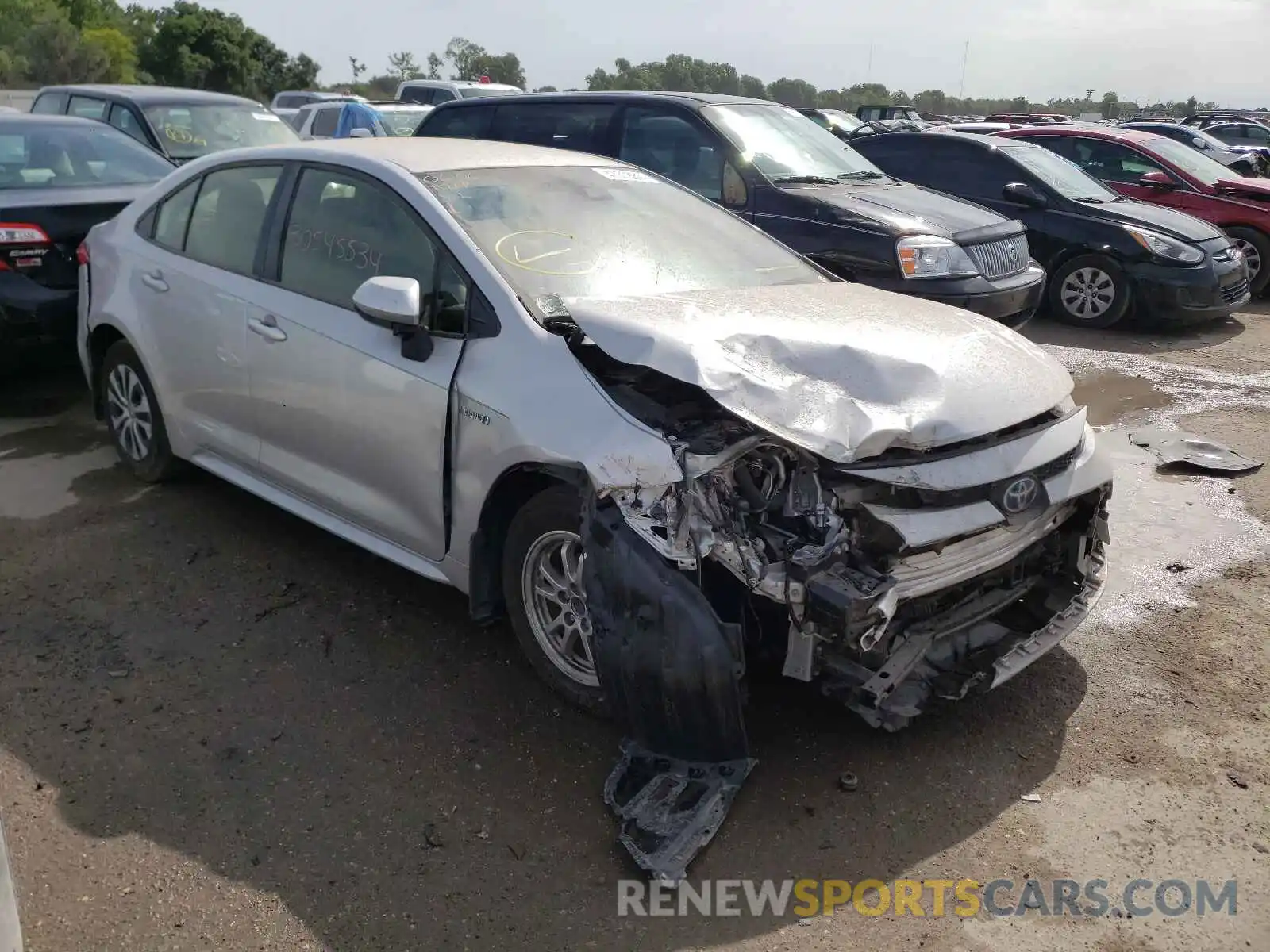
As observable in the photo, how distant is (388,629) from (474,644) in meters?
0.36

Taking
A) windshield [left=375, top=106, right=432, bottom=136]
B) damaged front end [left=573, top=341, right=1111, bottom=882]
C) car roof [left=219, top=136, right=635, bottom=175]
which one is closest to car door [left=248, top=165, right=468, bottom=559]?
car roof [left=219, top=136, right=635, bottom=175]

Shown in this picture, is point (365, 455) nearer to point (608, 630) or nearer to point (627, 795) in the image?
point (608, 630)

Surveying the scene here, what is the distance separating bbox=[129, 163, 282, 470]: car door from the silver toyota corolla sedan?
0.9 inches

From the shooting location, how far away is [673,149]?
7.91 metres

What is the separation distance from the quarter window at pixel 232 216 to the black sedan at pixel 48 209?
1.92 metres

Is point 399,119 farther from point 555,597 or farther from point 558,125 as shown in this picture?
point 555,597

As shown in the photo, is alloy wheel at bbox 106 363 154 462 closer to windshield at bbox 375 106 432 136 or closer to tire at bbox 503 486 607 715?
tire at bbox 503 486 607 715

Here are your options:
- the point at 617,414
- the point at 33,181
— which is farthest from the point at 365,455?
the point at 33,181

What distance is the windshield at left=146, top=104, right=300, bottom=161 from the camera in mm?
9844

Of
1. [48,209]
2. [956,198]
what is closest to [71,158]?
[48,209]

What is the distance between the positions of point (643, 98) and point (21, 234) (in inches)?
167

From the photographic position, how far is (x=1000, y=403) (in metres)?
3.36

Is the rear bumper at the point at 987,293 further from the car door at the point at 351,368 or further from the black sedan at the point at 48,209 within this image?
the black sedan at the point at 48,209

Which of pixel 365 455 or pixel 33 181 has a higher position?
pixel 33 181
